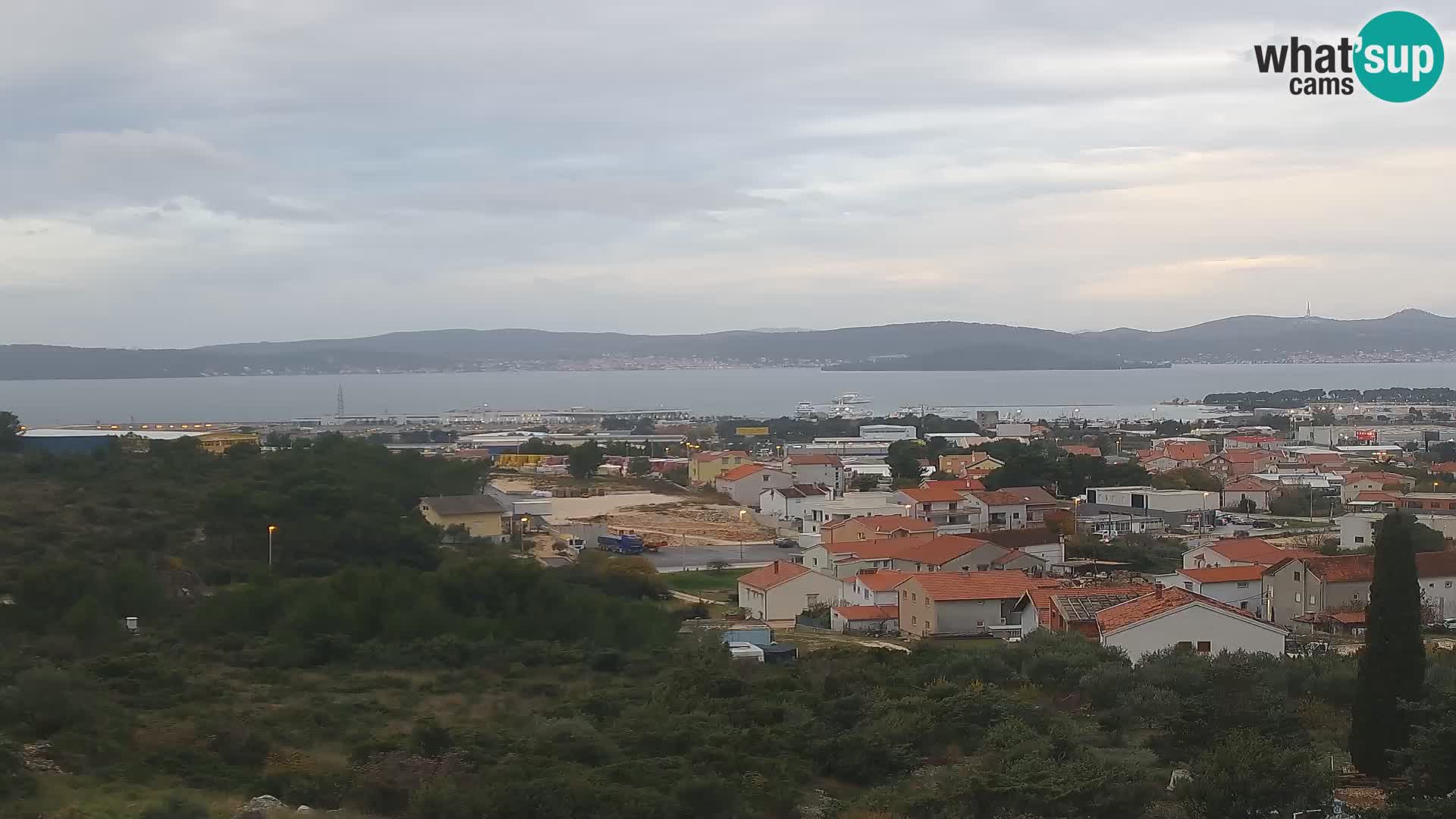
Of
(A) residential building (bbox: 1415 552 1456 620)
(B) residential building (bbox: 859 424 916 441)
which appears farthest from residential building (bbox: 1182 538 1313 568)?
(B) residential building (bbox: 859 424 916 441)

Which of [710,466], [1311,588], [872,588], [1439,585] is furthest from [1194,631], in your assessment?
[710,466]

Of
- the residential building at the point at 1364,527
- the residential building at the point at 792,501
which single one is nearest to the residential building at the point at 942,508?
the residential building at the point at 792,501

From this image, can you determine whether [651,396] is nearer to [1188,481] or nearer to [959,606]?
[1188,481]

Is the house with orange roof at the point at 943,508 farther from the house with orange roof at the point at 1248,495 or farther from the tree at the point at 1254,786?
the tree at the point at 1254,786

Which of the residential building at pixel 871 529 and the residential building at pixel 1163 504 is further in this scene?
the residential building at pixel 1163 504

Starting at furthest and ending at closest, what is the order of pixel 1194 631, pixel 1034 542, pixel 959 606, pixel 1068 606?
pixel 1034 542 < pixel 959 606 < pixel 1068 606 < pixel 1194 631
